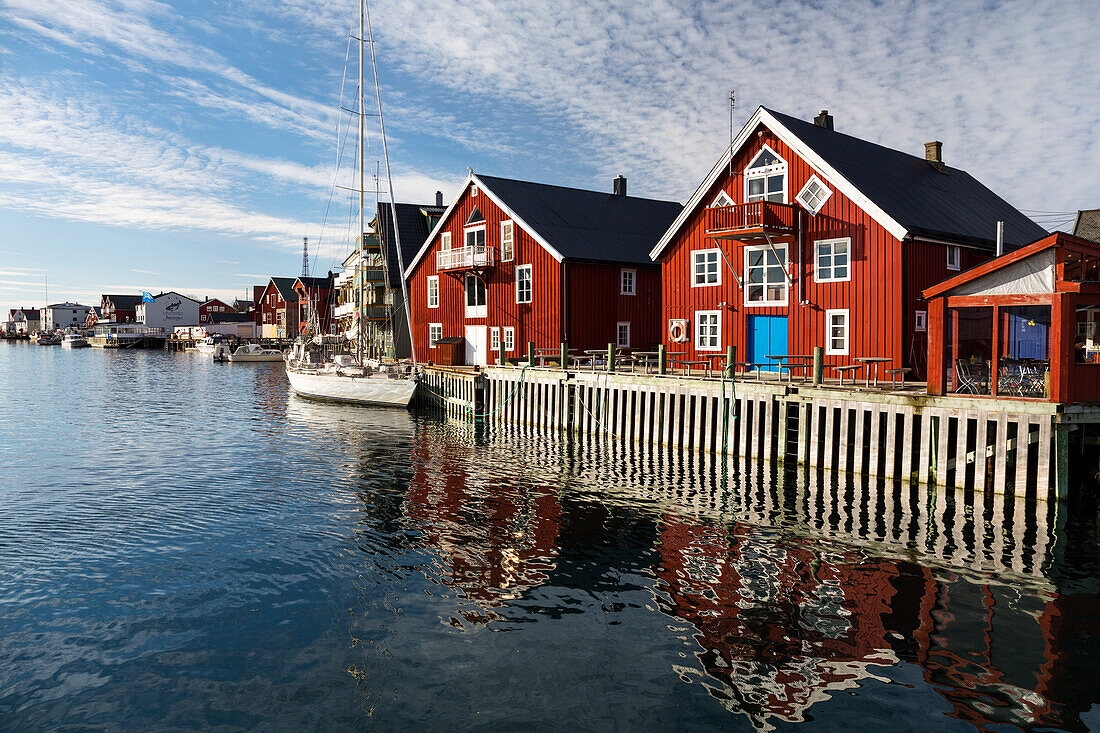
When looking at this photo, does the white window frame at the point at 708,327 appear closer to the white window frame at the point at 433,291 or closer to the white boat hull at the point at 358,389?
the white boat hull at the point at 358,389

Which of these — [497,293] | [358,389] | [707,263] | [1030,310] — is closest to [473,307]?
[497,293]

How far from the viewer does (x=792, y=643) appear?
406 inches

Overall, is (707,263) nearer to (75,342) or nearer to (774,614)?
(774,614)

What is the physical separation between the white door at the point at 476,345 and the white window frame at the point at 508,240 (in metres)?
4.41

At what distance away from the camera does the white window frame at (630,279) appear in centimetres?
3859

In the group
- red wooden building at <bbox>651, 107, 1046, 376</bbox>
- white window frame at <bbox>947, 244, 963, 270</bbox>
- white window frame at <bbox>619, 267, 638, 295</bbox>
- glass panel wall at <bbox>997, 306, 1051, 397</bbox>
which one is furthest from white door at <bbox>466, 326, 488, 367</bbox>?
glass panel wall at <bbox>997, 306, 1051, 397</bbox>

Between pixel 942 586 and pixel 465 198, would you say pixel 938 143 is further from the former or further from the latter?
pixel 942 586

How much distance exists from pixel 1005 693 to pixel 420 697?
24.0ft

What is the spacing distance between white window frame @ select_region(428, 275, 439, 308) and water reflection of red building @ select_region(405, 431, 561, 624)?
23.2m

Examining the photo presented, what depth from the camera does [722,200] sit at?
29609 millimetres

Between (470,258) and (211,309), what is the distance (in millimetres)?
127281

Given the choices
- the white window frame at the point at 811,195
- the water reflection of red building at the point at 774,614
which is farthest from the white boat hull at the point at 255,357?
the water reflection of red building at the point at 774,614

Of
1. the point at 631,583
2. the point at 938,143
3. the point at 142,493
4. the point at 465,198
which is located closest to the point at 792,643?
the point at 631,583

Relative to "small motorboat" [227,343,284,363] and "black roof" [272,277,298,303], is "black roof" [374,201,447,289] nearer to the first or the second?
"small motorboat" [227,343,284,363]
